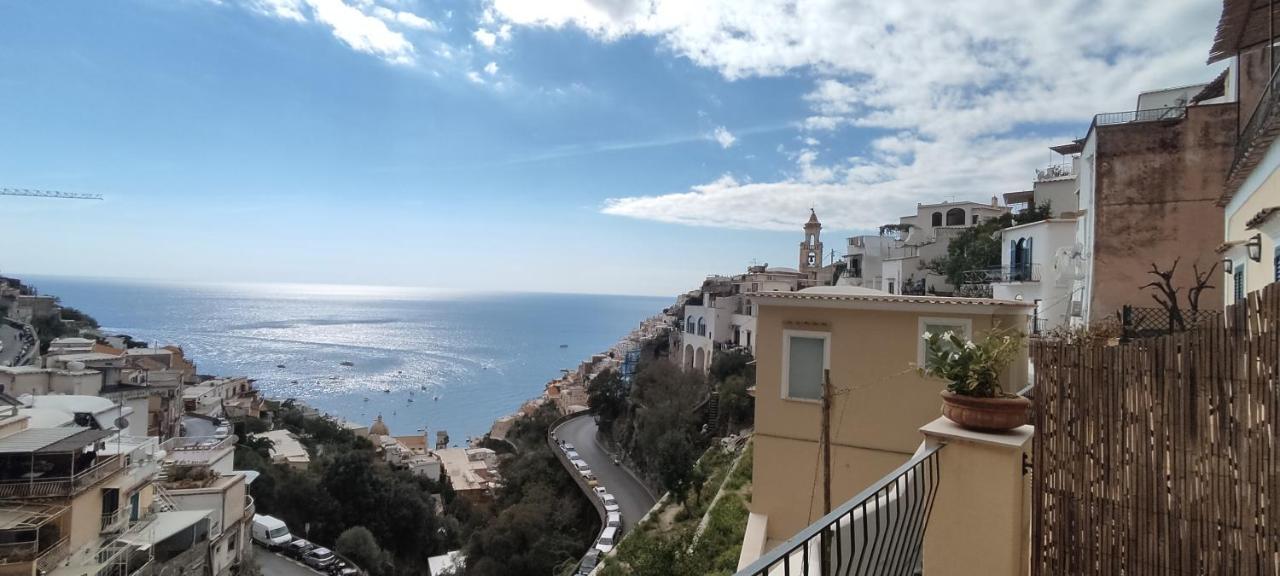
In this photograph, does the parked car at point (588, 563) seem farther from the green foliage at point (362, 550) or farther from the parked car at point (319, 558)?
the green foliage at point (362, 550)

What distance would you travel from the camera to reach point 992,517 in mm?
2729

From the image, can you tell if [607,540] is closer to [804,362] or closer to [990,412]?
[804,362]

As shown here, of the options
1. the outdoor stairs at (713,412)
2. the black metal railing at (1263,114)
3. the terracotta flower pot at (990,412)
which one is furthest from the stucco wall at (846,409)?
the outdoor stairs at (713,412)

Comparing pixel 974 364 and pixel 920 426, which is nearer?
pixel 974 364

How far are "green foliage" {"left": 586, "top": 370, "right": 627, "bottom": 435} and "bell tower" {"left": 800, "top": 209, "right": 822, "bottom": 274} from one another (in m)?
16.2

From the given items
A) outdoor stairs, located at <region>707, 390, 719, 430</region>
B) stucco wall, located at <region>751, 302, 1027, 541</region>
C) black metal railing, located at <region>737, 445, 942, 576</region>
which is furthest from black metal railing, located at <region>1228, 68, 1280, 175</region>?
outdoor stairs, located at <region>707, 390, 719, 430</region>

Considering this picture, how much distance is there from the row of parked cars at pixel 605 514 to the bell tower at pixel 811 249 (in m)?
20.1

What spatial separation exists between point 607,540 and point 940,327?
14.6 m

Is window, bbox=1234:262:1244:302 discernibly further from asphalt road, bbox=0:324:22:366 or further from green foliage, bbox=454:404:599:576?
asphalt road, bbox=0:324:22:366

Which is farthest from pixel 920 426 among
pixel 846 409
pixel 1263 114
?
pixel 1263 114

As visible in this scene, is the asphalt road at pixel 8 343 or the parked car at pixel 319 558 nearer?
the parked car at pixel 319 558

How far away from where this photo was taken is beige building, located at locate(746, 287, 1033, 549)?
23.5ft

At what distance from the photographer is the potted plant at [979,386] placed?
280 centimetres

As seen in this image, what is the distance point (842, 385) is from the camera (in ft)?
24.8
